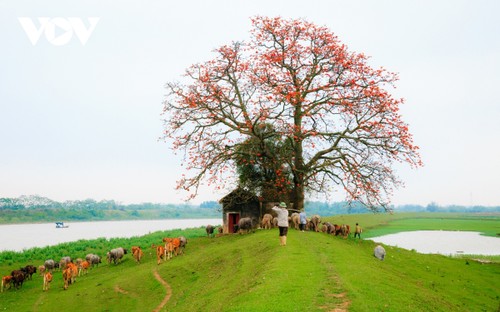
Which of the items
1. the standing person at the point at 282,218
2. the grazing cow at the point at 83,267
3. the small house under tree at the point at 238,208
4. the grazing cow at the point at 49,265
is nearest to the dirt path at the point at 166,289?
the standing person at the point at 282,218

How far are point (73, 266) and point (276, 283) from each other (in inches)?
761

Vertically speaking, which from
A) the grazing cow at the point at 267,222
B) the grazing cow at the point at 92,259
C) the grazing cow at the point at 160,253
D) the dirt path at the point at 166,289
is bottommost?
the dirt path at the point at 166,289

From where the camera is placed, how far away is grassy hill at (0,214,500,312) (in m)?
14.1

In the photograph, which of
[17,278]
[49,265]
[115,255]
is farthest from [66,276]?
[49,265]

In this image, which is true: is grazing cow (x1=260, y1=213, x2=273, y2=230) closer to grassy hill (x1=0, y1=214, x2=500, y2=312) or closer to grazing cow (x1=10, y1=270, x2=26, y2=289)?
grassy hill (x1=0, y1=214, x2=500, y2=312)

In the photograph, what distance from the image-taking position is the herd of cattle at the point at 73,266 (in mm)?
28297

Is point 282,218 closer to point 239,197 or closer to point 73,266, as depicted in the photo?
point 73,266

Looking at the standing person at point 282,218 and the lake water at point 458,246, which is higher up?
the standing person at point 282,218

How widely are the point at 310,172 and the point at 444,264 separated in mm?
12596

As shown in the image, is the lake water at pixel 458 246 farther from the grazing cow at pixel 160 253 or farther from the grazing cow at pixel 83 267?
the grazing cow at pixel 83 267

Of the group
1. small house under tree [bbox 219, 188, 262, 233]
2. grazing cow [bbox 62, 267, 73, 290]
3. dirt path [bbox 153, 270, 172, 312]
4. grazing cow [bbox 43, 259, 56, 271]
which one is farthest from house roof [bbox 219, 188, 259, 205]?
grazing cow [bbox 43, 259, 56, 271]

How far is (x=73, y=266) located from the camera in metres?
28.9

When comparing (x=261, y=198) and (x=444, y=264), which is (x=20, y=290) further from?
(x=444, y=264)

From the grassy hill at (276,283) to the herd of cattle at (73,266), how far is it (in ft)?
2.04
